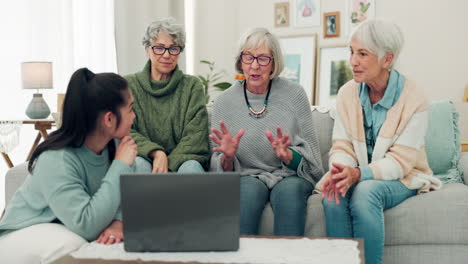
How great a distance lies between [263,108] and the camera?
220 cm

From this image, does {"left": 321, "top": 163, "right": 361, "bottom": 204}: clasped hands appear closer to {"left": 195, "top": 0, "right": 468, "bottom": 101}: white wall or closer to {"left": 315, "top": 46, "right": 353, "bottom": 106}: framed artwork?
{"left": 195, "top": 0, "right": 468, "bottom": 101}: white wall

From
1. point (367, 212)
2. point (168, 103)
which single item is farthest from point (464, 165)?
point (168, 103)

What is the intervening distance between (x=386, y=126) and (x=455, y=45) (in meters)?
2.37

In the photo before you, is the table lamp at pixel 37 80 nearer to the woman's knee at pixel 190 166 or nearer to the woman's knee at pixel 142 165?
the woman's knee at pixel 142 165

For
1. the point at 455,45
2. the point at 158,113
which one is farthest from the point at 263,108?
the point at 455,45

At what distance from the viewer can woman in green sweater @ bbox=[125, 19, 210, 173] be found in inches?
87.7

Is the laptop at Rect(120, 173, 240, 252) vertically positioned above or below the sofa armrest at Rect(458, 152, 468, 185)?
above

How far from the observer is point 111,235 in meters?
1.42

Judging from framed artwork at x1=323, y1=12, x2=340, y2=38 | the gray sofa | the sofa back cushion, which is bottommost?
the gray sofa

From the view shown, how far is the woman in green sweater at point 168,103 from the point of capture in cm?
223

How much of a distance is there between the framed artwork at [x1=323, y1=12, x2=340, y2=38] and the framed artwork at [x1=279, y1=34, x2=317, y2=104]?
0.38ft

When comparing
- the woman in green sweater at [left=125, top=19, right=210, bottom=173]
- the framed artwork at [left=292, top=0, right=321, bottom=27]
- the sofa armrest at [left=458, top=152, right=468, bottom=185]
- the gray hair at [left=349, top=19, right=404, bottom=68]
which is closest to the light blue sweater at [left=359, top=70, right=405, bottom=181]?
the gray hair at [left=349, top=19, right=404, bottom=68]

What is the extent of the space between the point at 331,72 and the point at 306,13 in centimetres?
59

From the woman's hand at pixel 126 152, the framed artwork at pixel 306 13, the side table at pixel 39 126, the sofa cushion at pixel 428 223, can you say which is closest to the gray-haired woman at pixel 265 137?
the sofa cushion at pixel 428 223
